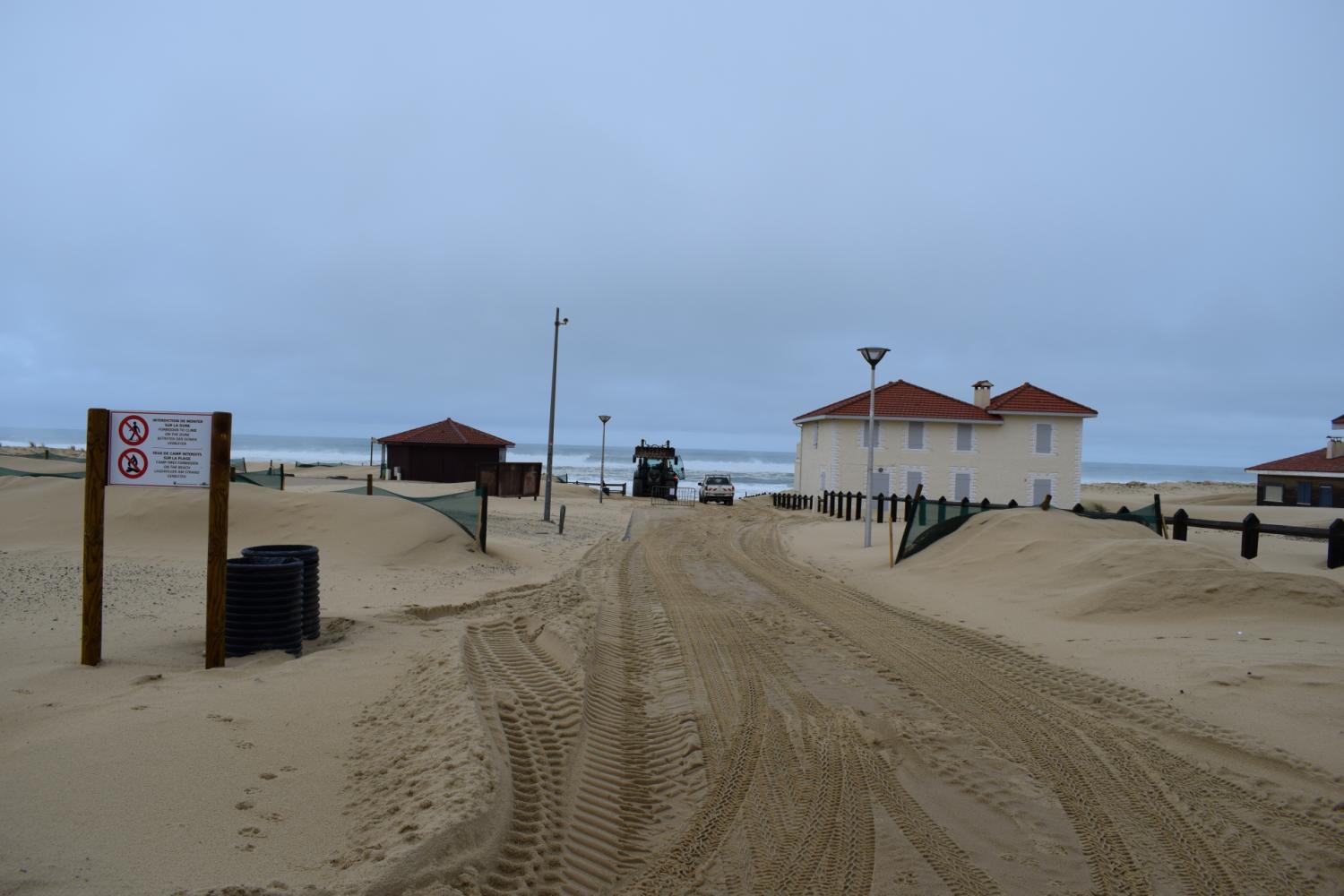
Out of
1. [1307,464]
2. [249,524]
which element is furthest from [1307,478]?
[249,524]

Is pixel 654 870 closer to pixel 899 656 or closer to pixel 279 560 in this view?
pixel 899 656

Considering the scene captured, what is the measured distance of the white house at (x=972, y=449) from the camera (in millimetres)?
39250

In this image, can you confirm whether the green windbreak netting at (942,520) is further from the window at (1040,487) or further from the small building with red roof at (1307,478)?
the small building with red roof at (1307,478)

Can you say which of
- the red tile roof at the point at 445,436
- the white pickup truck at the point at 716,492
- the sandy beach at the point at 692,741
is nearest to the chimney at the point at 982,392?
the white pickup truck at the point at 716,492

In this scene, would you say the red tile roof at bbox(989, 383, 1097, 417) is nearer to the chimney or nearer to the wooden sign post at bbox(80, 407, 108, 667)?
the chimney

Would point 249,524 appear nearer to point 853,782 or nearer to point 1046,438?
point 853,782

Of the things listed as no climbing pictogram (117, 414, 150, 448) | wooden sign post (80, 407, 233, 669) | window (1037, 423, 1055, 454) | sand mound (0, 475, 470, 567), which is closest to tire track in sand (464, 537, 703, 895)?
wooden sign post (80, 407, 233, 669)

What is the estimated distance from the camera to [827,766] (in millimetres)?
5570

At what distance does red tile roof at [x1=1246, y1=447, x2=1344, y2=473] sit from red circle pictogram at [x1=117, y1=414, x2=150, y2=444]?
4877cm

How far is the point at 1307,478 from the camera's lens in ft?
Answer: 135

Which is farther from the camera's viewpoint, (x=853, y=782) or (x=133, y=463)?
(x=133, y=463)

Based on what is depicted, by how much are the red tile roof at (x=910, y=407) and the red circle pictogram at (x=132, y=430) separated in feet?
113

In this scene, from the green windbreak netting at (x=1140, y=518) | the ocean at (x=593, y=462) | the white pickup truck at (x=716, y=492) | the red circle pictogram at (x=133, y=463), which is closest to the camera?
the red circle pictogram at (x=133, y=463)

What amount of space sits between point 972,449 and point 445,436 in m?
27.3
